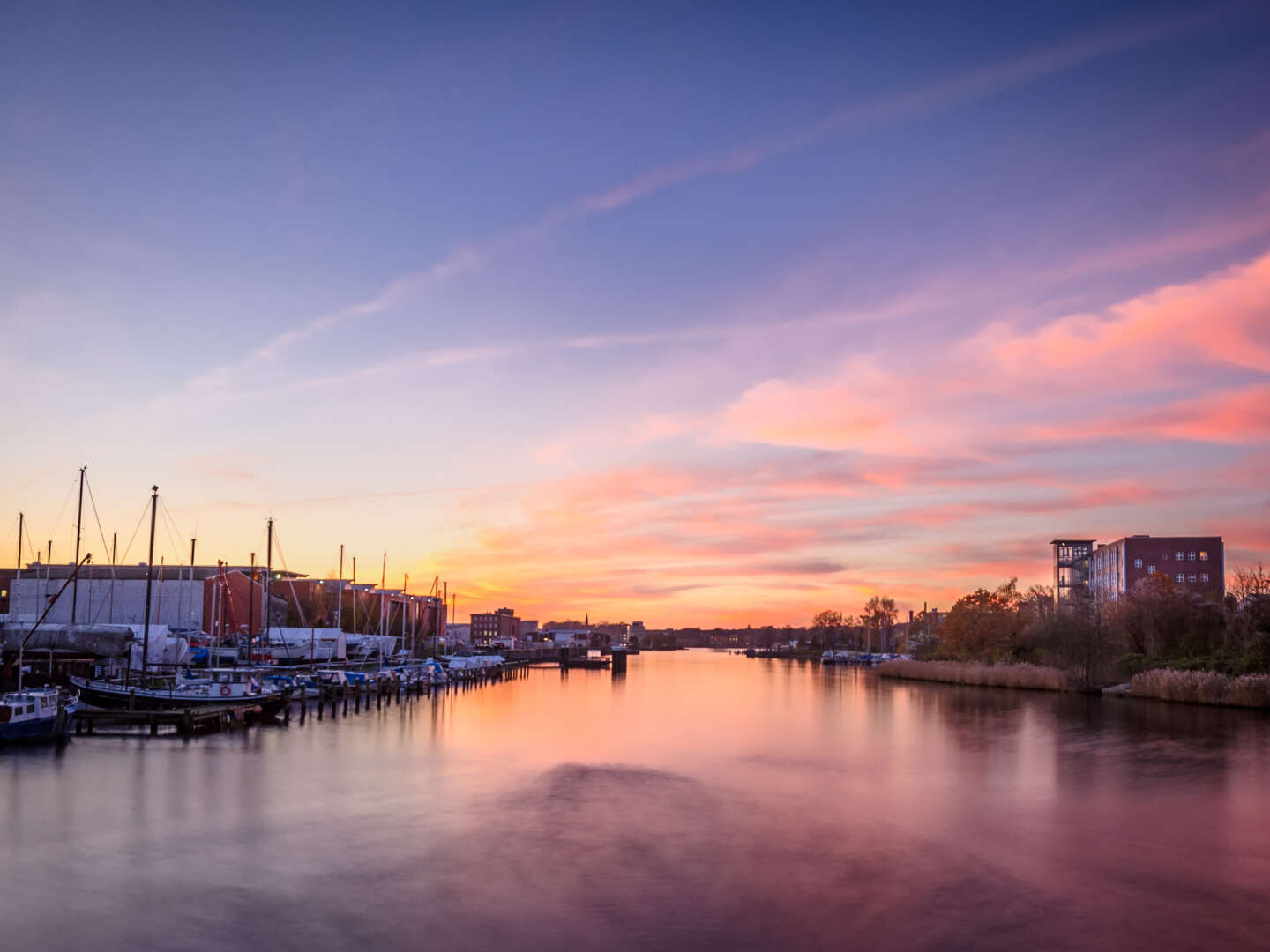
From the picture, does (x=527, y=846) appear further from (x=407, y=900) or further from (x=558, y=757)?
(x=558, y=757)

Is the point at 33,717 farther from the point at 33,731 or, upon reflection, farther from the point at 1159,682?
the point at 1159,682

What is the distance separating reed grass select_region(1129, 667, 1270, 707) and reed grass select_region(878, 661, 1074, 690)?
8.37m

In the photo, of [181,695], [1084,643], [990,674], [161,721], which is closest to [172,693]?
[181,695]

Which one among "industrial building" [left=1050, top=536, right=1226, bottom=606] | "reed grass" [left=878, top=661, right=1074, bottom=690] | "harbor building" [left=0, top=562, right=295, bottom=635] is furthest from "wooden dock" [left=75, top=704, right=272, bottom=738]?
"industrial building" [left=1050, top=536, right=1226, bottom=606]

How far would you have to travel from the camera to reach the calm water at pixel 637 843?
17.6 m

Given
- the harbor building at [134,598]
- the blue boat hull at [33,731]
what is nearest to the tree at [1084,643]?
the blue boat hull at [33,731]

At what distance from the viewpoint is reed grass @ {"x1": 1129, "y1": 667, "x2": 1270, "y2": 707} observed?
2287 inches

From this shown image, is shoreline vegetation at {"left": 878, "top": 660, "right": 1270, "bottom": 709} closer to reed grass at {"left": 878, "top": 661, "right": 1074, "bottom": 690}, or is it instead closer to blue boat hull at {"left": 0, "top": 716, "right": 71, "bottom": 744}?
reed grass at {"left": 878, "top": 661, "right": 1074, "bottom": 690}

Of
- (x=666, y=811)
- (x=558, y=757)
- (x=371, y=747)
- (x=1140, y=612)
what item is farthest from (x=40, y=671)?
(x=1140, y=612)

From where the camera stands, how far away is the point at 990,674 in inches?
3489

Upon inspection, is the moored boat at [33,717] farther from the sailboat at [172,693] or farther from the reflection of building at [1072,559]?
the reflection of building at [1072,559]

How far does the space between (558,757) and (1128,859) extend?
23.9 m

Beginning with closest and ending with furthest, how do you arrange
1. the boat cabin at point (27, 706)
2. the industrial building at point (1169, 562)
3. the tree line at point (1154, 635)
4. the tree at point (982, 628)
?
the boat cabin at point (27, 706)
the tree line at point (1154, 635)
the tree at point (982, 628)
the industrial building at point (1169, 562)

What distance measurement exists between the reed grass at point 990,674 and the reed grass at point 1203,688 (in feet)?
27.5
